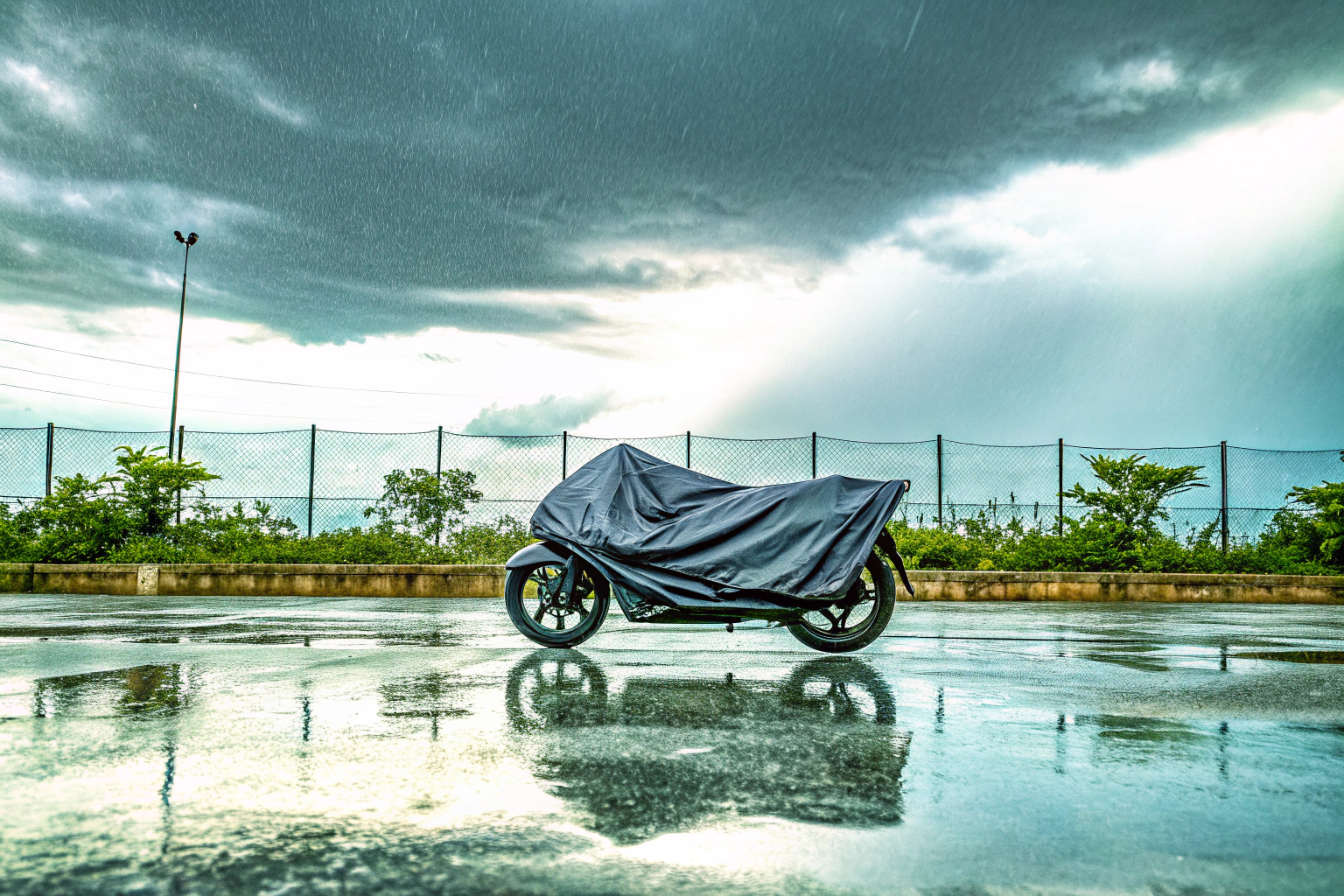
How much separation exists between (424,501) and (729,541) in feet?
32.2

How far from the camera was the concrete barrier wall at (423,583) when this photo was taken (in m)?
13.9

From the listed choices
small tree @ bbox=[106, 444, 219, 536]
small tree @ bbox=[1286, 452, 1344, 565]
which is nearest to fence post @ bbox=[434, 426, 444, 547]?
small tree @ bbox=[106, 444, 219, 536]

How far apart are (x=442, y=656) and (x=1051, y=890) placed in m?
5.21

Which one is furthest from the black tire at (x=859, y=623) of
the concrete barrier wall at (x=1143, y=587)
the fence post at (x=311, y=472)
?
the fence post at (x=311, y=472)

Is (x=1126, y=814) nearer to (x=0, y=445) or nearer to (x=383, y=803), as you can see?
(x=383, y=803)

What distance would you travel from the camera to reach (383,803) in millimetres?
3025

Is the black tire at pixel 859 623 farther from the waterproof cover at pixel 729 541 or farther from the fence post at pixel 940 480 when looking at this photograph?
the fence post at pixel 940 480

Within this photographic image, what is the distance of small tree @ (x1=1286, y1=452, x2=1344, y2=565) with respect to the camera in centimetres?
1527

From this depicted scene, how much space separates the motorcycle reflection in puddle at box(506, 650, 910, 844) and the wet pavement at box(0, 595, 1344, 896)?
0.8 inches

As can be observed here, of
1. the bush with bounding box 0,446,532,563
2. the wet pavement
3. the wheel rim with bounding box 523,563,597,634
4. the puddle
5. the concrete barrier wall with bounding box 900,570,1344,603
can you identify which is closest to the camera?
the wet pavement

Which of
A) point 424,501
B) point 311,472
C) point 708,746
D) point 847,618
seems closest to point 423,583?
point 424,501

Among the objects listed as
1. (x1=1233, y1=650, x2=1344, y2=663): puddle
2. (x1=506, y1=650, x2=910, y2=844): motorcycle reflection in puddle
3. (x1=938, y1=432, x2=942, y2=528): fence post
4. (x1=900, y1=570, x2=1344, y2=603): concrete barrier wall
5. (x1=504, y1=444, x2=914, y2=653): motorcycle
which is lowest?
(x1=506, y1=650, x2=910, y2=844): motorcycle reflection in puddle

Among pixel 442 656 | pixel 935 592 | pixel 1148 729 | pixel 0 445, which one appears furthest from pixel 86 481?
pixel 1148 729

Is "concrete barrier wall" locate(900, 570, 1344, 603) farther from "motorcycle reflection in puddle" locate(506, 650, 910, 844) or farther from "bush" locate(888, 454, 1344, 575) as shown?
"motorcycle reflection in puddle" locate(506, 650, 910, 844)
